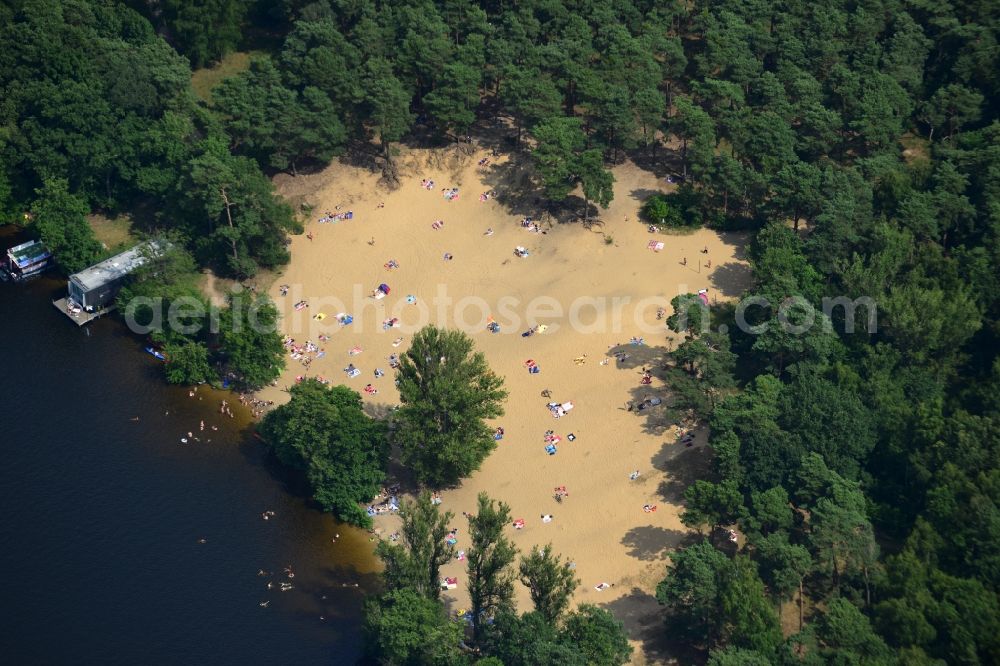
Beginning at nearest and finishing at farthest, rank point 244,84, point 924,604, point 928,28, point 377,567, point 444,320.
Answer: point 924,604 < point 377,567 < point 444,320 < point 244,84 < point 928,28

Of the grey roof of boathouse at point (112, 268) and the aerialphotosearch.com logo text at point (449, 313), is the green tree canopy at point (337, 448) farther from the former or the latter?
the grey roof of boathouse at point (112, 268)

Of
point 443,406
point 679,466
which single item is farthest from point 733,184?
point 443,406

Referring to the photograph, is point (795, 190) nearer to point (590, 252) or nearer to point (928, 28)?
point (590, 252)

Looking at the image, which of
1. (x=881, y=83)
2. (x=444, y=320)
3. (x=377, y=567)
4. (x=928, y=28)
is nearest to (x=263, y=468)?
(x=377, y=567)

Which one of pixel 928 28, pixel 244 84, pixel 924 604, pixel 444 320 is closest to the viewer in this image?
pixel 924 604

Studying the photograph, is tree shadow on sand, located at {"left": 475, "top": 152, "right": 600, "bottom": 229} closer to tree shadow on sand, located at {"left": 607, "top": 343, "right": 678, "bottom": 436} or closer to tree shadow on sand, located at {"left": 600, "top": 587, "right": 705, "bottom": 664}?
tree shadow on sand, located at {"left": 607, "top": 343, "right": 678, "bottom": 436}

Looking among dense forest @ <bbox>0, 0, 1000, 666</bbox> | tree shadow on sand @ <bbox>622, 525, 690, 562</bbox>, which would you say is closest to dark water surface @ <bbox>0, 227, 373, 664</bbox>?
dense forest @ <bbox>0, 0, 1000, 666</bbox>
